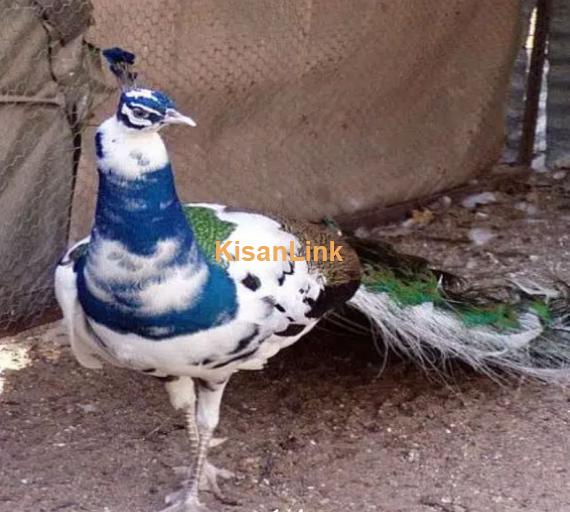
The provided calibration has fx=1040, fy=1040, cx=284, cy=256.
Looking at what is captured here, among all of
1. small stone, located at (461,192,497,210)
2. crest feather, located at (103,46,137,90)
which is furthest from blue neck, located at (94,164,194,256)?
small stone, located at (461,192,497,210)

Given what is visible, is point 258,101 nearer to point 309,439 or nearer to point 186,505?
point 309,439

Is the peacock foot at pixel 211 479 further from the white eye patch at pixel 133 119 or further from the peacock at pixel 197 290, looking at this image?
the white eye patch at pixel 133 119

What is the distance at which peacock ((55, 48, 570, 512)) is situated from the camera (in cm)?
185

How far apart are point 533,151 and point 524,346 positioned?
7.78 ft

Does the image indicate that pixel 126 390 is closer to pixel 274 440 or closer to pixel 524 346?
pixel 274 440

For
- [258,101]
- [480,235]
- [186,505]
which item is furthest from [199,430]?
[480,235]

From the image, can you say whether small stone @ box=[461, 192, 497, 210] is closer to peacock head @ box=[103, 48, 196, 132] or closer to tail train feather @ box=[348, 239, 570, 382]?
tail train feather @ box=[348, 239, 570, 382]

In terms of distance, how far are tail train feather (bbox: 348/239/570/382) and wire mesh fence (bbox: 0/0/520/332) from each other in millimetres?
906

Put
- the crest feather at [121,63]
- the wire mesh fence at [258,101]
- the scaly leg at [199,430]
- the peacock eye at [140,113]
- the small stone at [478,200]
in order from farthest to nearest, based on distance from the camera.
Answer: the small stone at [478,200]
the wire mesh fence at [258,101]
the scaly leg at [199,430]
the crest feather at [121,63]
the peacock eye at [140,113]

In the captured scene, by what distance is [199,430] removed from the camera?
7.36 ft

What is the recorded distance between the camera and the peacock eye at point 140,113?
1.76 metres

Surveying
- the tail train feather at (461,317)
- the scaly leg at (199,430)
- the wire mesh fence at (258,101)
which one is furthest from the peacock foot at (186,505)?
the wire mesh fence at (258,101)

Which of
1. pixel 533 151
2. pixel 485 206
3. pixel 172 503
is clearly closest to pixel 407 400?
pixel 172 503

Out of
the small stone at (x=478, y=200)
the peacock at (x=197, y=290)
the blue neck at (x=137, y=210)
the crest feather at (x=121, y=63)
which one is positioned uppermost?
the crest feather at (x=121, y=63)
